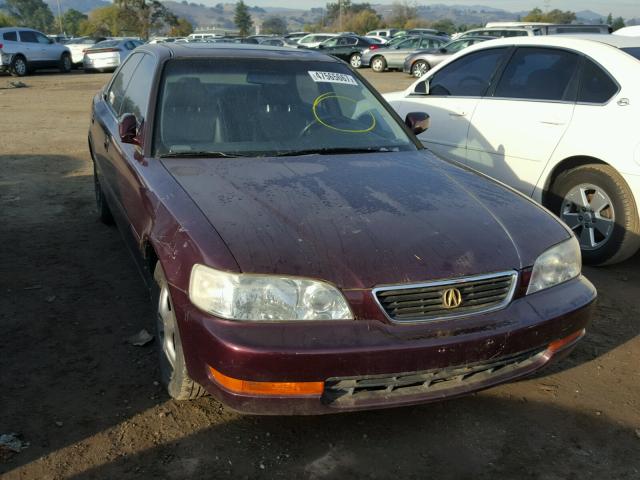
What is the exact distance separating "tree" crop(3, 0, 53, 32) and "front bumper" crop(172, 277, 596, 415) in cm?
12283

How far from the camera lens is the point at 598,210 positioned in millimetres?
4672

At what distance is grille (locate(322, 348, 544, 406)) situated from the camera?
7.89 ft

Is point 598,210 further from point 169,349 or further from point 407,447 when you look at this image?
point 169,349

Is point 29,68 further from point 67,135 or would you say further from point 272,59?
point 272,59

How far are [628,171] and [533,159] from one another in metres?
0.76

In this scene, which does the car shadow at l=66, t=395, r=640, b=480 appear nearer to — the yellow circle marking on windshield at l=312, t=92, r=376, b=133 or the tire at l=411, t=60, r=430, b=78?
the yellow circle marking on windshield at l=312, t=92, r=376, b=133

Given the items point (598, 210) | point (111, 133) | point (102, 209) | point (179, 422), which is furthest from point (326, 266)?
point (102, 209)

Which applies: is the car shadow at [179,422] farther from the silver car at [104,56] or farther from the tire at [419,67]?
the silver car at [104,56]

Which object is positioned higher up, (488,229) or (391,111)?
(391,111)

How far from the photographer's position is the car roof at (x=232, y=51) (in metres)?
3.94

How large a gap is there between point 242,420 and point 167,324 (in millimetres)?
552

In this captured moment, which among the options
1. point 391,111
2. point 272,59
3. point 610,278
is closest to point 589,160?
point 610,278

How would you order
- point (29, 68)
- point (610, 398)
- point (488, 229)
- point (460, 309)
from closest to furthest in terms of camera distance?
point (460, 309)
point (488, 229)
point (610, 398)
point (29, 68)

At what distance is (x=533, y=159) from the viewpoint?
4.96 metres
